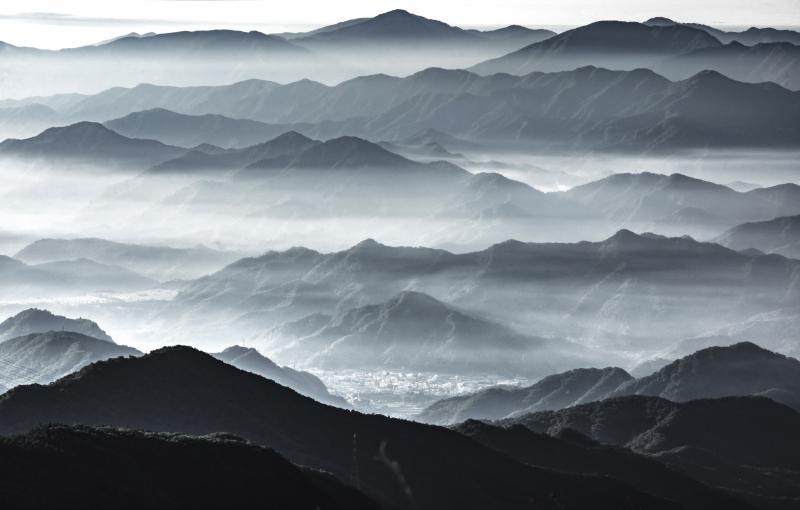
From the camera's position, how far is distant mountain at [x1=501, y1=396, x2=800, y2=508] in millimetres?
171500

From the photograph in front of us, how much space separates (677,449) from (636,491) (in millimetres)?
38817

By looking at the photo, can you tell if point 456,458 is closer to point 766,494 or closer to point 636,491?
point 636,491

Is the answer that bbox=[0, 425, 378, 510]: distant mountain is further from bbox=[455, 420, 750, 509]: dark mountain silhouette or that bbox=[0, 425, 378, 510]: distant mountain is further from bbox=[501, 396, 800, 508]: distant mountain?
bbox=[501, 396, 800, 508]: distant mountain

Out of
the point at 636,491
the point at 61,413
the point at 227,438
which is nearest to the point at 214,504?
the point at 227,438

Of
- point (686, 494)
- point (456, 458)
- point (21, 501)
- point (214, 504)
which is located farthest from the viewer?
point (686, 494)

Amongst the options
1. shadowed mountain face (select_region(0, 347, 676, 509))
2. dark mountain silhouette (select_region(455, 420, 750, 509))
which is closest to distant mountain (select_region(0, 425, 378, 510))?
shadowed mountain face (select_region(0, 347, 676, 509))

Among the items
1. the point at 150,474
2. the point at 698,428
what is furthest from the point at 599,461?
the point at 150,474

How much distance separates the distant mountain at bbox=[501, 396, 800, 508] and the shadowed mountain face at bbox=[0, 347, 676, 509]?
34.9 m

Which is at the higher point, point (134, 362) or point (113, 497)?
point (134, 362)

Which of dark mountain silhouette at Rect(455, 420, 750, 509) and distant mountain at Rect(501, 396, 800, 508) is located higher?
distant mountain at Rect(501, 396, 800, 508)

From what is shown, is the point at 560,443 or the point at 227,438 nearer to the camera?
the point at 227,438

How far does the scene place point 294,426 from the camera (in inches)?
5037

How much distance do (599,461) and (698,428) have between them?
1707 inches

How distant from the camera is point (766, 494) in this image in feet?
486
